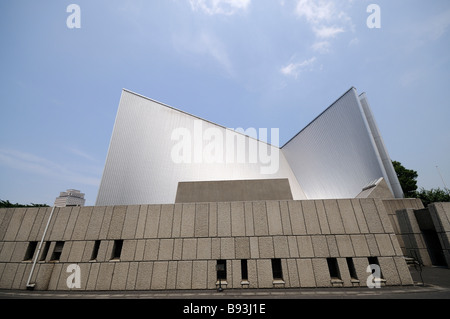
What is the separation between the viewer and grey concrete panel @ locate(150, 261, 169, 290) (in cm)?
870

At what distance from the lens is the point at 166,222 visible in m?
9.80

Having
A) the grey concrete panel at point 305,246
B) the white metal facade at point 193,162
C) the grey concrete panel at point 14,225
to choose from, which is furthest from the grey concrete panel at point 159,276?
the white metal facade at point 193,162

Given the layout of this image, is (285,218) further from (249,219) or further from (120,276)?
(120,276)

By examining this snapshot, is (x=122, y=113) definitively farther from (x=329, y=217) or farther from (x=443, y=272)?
(x=443, y=272)

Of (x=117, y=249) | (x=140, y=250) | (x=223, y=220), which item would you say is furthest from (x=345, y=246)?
(x=117, y=249)

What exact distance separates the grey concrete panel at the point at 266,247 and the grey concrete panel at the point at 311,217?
2.08 meters

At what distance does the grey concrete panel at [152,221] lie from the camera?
9.63 m

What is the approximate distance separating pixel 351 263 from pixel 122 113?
2349 cm

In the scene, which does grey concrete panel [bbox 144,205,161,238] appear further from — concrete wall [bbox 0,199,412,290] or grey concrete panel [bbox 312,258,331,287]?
grey concrete panel [bbox 312,258,331,287]

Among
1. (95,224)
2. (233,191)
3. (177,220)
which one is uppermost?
(233,191)

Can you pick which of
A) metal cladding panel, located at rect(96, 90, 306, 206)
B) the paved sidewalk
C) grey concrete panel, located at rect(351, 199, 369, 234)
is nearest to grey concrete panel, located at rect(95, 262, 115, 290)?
the paved sidewalk

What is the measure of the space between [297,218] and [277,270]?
109 inches

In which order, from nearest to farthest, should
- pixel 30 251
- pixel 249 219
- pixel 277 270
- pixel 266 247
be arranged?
pixel 277 270 → pixel 266 247 → pixel 249 219 → pixel 30 251

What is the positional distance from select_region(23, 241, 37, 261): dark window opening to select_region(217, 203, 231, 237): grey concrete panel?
10.5m
